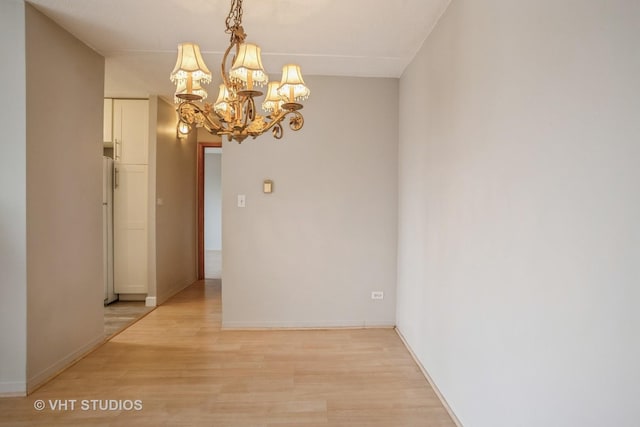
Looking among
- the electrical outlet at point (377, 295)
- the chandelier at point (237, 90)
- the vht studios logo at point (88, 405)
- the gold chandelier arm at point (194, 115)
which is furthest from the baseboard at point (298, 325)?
the gold chandelier arm at point (194, 115)

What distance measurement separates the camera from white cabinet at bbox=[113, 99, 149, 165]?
14.2 ft

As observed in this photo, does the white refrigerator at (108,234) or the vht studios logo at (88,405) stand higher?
the white refrigerator at (108,234)

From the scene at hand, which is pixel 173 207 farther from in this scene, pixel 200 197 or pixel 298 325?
pixel 298 325

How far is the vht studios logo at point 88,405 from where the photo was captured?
215cm

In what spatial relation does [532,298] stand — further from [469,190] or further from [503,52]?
[503,52]

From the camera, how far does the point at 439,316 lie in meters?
2.38

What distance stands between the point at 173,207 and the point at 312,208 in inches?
93.2

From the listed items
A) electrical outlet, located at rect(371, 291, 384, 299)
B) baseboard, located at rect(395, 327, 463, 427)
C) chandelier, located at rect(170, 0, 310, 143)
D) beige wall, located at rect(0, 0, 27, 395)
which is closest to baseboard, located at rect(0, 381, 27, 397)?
beige wall, located at rect(0, 0, 27, 395)

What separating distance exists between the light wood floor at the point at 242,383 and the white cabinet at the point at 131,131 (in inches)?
82.7

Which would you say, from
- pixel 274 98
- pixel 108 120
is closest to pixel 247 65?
pixel 274 98

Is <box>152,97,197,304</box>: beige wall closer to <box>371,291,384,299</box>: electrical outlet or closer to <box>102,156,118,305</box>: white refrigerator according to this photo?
<box>102,156,118,305</box>: white refrigerator

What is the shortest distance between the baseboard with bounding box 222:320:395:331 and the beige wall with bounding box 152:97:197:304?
55.4 inches

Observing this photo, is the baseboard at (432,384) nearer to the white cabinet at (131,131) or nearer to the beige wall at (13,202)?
the beige wall at (13,202)

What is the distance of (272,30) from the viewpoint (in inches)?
104
